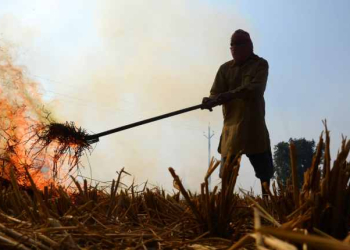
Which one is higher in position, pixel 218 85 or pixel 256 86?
pixel 218 85

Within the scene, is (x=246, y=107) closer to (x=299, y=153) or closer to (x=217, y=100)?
(x=217, y=100)

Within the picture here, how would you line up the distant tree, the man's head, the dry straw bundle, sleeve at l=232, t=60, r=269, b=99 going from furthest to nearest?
the distant tree → the man's head → sleeve at l=232, t=60, r=269, b=99 → the dry straw bundle

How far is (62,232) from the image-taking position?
62.0 inches

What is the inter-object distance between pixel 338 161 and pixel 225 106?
426 centimetres

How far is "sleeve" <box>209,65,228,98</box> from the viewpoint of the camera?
5.91 m

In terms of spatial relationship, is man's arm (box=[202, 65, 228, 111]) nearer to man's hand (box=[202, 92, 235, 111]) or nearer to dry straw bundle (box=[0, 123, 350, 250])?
man's hand (box=[202, 92, 235, 111])

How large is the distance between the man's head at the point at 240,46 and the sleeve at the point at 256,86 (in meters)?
0.24

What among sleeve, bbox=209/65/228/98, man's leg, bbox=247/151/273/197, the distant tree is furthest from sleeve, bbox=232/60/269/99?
the distant tree

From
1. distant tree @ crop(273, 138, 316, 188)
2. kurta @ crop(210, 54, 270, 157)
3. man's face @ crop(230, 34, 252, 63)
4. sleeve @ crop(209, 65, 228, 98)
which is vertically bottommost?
kurta @ crop(210, 54, 270, 157)

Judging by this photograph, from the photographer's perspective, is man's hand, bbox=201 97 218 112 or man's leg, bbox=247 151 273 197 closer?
man's leg, bbox=247 151 273 197

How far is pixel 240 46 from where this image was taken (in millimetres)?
5574

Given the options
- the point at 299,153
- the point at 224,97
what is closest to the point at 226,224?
the point at 224,97

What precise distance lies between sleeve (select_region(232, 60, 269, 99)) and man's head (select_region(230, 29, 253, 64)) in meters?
0.24

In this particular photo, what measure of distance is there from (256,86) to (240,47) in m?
0.59
